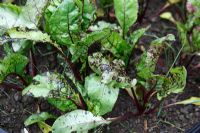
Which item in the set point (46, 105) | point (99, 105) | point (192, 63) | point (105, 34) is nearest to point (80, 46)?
point (105, 34)

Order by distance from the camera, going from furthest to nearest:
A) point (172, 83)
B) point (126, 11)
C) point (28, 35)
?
point (126, 11), point (172, 83), point (28, 35)

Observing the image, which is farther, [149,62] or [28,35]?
[149,62]

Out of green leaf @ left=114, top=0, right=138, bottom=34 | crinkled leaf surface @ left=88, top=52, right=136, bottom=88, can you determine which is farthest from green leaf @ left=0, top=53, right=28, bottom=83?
green leaf @ left=114, top=0, right=138, bottom=34

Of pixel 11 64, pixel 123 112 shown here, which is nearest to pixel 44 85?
pixel 11 64

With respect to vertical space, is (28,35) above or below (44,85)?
above

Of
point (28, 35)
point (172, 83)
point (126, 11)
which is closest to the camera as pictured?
point (28, 35)

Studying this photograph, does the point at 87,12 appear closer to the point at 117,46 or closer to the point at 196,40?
the point at 117,46

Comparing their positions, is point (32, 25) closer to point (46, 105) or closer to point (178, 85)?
point (46, 105)
